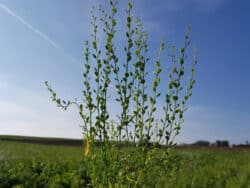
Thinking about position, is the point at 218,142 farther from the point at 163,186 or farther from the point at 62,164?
the point at 163,186

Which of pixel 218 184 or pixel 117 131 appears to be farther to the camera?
pixel 218 184

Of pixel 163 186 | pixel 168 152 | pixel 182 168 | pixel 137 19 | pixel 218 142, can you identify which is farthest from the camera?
pixel 218 142

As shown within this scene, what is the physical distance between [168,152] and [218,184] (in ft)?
11.9

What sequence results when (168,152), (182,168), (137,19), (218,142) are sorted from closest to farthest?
(168,152) < (137,19) < (182,168) < (218,142)

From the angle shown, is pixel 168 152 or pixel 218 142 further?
pixel 218 142

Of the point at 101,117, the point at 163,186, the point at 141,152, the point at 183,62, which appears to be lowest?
the point at 163,186

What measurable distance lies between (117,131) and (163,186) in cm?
324

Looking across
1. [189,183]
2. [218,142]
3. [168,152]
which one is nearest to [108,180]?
[168,152]

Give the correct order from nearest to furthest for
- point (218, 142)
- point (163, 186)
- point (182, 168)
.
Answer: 1. point (163, 186)
2. point (182, 168)
3. point (218, 142)

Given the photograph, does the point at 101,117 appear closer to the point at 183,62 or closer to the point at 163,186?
the point at 183,62

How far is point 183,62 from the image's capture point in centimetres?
373

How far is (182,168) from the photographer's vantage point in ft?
28.6

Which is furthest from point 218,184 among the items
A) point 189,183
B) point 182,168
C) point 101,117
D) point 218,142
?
point 218,142

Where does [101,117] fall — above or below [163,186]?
above
